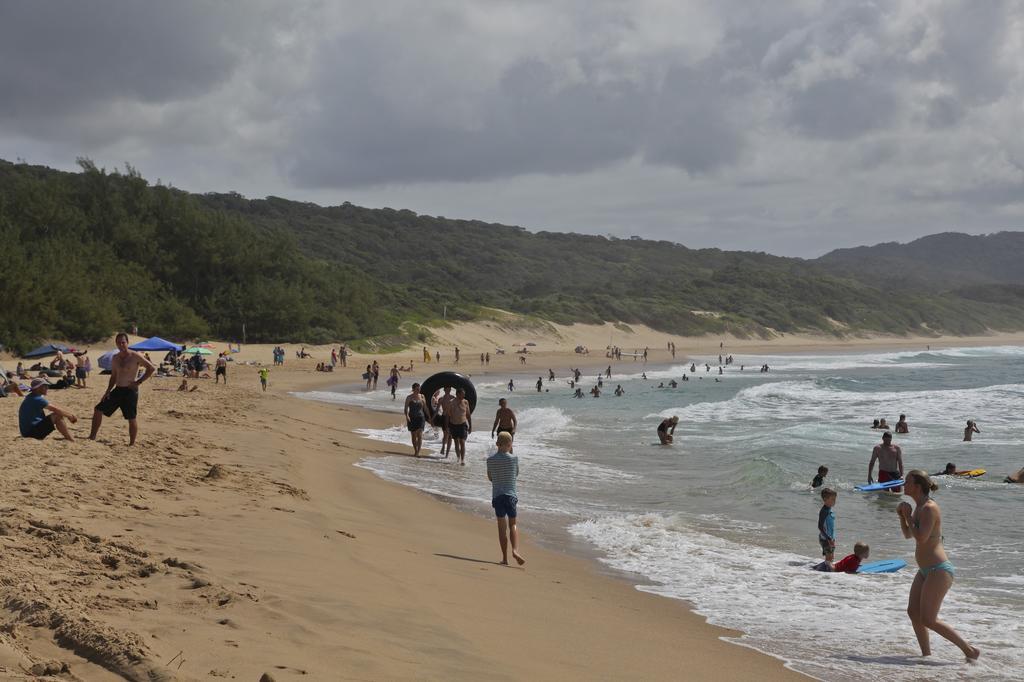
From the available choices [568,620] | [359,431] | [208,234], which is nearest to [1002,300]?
[208,234]

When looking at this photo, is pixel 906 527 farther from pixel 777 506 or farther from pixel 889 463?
pixel 889 463

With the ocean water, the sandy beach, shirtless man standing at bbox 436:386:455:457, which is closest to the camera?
the sandy beach

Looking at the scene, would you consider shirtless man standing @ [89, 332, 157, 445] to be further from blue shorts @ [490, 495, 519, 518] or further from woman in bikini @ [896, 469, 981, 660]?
woman in bikini @ [896, 469, 981, 660]

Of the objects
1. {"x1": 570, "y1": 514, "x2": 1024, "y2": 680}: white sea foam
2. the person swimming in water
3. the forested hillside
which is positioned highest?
the forested hillside

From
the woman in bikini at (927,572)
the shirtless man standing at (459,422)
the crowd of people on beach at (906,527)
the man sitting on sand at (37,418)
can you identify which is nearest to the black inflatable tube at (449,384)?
the shirtless man standing at (459,422)

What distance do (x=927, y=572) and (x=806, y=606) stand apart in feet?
5.14


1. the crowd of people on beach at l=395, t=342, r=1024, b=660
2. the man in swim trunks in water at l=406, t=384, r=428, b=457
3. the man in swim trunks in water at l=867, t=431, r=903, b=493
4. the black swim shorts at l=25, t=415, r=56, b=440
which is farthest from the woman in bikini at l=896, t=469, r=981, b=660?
the man in swim trunks in water at l=406, t=384, r=428, b=457

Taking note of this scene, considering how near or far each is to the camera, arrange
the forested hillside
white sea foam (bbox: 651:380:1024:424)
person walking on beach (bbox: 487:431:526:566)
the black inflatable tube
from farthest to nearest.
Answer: the forested hillside, white sea foam (bbox: 651:380:1024:424), the black inflatable tube, person walking on beach (bbox: 487:431:526:566)

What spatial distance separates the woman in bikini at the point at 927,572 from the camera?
20.6ft

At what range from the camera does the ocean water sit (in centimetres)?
703

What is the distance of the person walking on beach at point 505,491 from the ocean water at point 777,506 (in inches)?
52.4

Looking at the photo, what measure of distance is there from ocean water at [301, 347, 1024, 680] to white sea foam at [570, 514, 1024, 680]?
20 millimetres

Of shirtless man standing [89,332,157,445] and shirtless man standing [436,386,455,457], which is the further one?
shirtless man standing [436,386,455,457]

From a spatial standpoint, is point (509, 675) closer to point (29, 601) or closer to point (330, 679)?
point (330, 679)
